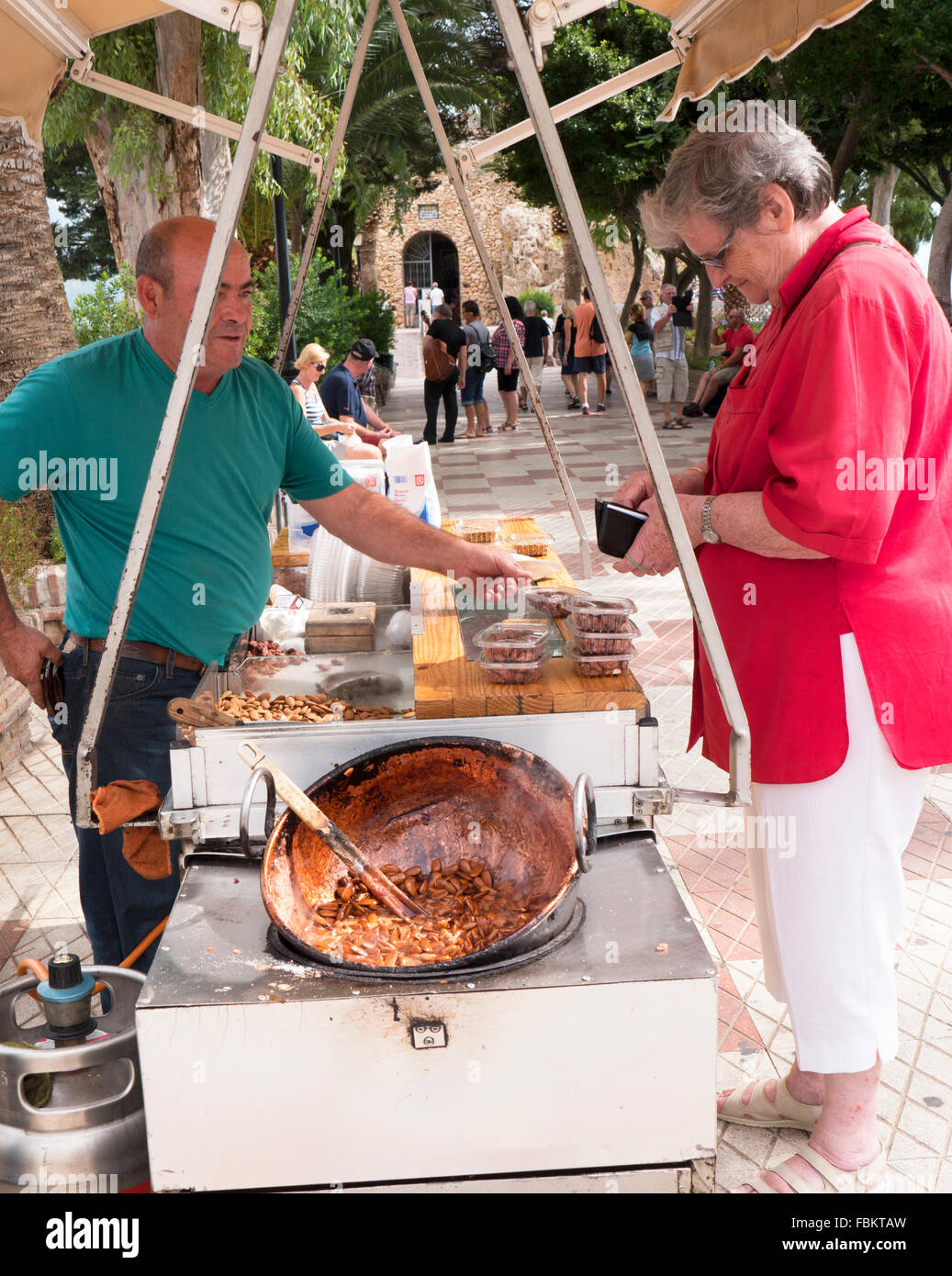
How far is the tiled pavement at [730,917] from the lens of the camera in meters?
2.59

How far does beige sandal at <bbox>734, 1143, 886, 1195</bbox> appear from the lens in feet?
7.63

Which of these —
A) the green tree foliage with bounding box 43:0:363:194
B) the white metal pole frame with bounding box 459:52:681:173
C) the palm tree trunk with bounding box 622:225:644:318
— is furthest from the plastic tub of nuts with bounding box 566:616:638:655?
the palm tree trunk with bounding box 622:225:644:318

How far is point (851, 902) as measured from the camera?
2.20 meters

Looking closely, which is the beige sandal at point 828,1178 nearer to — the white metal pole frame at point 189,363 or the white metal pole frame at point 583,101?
the white metal pole frame at point 189,363

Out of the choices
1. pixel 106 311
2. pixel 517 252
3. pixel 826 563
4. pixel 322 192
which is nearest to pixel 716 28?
pixel 322 192

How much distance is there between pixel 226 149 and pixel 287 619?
929 centimetres

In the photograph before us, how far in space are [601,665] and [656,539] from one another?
28 centimetres

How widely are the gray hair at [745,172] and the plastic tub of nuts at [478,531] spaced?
51.1 inches

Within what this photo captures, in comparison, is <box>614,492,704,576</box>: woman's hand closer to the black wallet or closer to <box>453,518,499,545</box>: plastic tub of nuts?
the black wallet

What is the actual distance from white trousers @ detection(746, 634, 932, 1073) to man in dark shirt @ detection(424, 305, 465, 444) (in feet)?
41.7

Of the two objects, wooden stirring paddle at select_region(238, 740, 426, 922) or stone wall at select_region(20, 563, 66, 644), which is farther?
stone wall at select_region(20, 563, 66, 644)

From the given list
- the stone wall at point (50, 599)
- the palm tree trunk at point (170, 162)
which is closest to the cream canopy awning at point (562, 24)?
the stone wall at point (50, 599)

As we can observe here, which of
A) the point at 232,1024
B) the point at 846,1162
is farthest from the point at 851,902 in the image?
the point at 232,1024

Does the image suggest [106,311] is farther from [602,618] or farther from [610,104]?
[610,104]
